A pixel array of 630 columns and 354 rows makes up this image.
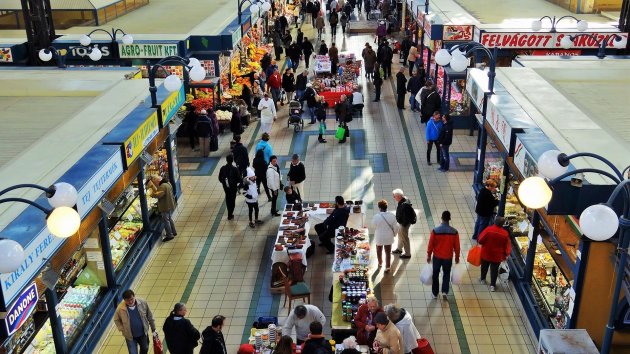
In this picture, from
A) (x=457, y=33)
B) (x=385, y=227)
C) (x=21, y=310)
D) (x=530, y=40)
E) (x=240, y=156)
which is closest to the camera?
(x=21, y=310)

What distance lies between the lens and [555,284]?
9.33 metres

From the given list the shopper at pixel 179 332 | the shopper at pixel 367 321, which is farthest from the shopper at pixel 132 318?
the shopper at pixel 367 321

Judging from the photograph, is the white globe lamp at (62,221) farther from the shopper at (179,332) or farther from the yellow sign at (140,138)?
the yellow sign at (140,138)

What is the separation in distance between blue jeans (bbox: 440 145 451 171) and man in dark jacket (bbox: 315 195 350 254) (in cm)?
442

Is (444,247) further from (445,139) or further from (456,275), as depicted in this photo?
(445,139)

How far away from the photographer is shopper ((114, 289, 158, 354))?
8.43 metres

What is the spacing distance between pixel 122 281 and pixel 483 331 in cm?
563

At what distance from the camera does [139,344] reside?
8.84 metres

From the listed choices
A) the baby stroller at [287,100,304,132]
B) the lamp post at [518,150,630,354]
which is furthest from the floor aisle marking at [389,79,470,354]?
the lamp post at [518,150,630,354]

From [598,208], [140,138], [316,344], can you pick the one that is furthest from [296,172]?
[598,208]

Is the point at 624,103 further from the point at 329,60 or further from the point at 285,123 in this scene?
the point at 329,60

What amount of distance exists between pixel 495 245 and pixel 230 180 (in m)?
5.30

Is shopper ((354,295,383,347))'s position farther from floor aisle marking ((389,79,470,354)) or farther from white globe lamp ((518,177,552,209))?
white globe lamp ((518,177,552,209))

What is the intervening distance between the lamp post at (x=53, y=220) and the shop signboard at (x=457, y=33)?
1420cm
